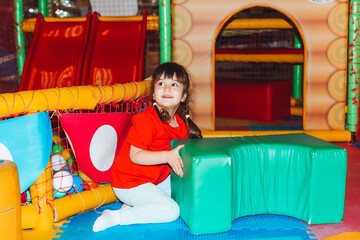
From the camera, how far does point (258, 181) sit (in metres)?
2.98

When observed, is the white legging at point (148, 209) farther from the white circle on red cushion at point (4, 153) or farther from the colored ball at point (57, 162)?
the colored ball at point (57, 162)

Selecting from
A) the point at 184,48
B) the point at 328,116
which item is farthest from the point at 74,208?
the point at 328,116

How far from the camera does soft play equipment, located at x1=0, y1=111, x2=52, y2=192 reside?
8.44 ft

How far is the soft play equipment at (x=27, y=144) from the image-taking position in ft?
8.44

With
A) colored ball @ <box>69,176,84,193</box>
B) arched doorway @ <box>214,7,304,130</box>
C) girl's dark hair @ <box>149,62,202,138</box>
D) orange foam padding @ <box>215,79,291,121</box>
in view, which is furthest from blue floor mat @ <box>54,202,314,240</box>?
orange foam padding @ <box>215,79,291,121</box>

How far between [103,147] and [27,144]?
68 cm

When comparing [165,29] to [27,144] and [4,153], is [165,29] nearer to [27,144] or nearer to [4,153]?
[27,144]

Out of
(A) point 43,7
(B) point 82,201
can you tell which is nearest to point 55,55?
(A) point 43,7

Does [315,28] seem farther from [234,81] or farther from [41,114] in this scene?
[41,114]

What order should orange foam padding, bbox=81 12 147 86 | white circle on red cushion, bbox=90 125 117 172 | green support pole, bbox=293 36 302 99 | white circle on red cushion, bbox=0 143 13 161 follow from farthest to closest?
green support pole, bbox=293 36 302 99 → orange foam padding, bbox=81 12 147 86 → white circle on red cushion, bbox=90 125 117 172 → white circle on red cushion, bbox=0 143 13 161

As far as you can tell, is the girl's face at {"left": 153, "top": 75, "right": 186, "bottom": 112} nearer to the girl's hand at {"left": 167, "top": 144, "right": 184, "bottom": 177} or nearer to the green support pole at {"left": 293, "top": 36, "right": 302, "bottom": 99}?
the girl's hand at {"left": 167, "top": 144, "right": 184, "bottom": 177}

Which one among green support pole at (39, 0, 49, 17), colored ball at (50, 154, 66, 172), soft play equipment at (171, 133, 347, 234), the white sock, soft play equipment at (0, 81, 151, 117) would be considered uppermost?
green support pole at (39, 0, 49, 17)

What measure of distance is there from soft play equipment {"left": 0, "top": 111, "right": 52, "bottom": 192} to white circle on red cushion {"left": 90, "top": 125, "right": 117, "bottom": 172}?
0.43 metres

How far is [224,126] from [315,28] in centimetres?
202
